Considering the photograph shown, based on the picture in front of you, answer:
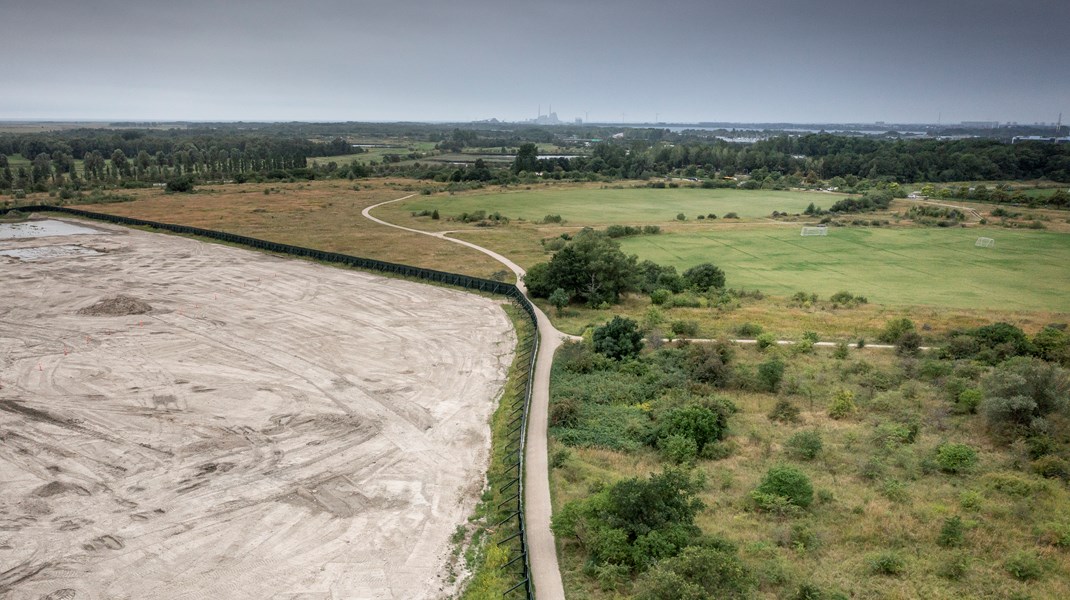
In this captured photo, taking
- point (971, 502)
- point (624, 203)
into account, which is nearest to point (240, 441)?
point (971, 502)

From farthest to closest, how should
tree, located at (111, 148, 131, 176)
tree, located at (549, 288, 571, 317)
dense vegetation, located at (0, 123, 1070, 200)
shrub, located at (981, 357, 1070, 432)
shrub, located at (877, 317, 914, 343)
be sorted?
dense vegetation, located at (0, 123, 1070, 200) → tree, located at (111, 148, 131, 176) → tree, located at (549, 288, 571, 317) → shrub, located at (877, 317, 914, 343) → shrub, located at (981, 357, 1070, 432)

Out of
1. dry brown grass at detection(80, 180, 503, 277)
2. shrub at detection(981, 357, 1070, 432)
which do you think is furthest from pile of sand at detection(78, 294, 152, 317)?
shrub at detection(981, 357, 1070, 432)

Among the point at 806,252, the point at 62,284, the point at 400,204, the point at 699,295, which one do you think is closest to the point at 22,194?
the point at 400,204

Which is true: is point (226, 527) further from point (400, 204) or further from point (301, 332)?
point (400, 204)

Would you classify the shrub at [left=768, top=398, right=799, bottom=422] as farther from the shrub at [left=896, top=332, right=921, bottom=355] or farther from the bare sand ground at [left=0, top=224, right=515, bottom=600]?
the bare sand ground at [left=0, top=224, right=515, bottom=600]

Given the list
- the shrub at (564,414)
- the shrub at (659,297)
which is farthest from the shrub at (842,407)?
the shrub at (659,297)

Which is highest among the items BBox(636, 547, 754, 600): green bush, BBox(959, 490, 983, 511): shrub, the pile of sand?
the pile of sand
